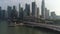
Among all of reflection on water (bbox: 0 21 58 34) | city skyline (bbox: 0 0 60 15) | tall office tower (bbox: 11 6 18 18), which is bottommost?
reflection on water (bbox: 0 21 58 34)

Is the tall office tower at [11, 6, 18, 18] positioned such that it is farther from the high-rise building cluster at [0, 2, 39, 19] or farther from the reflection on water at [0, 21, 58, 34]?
the reflection on water at [0, 21, 58, 34]

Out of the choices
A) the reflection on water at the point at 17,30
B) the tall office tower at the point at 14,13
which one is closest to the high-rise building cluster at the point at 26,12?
the tall office tower at the point at 14,13

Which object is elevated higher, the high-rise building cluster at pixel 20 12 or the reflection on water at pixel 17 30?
the high-rise building cluster at pixel 20 12

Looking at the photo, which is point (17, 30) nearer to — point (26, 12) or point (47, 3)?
point (26, 12)

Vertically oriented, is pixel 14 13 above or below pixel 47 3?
below

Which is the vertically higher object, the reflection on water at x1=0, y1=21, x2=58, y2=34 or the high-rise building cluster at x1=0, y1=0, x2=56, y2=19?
the high-rise building cluster at x1=0, y1=0, x2=56, y2=19

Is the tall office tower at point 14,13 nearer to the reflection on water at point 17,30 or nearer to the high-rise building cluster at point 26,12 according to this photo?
the high-rise building cluster at point 26,12

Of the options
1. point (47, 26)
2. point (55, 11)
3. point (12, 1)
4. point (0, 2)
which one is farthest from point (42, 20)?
point (0, 2)

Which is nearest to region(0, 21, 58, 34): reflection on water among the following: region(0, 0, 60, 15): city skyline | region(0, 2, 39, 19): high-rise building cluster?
region(0, 2, 39, 19): high-rise building cluster

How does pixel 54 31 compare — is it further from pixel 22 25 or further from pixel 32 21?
pixel 22 25

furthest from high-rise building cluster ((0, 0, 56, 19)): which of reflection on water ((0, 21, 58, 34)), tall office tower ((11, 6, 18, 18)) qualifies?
reflection on water ((0, 21, 58, 34))

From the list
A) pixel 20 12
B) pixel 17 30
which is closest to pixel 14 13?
pixel 20 12
